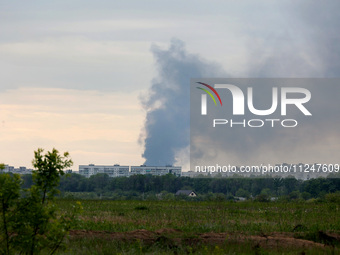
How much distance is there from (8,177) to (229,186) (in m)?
102

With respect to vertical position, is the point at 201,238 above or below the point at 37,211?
below

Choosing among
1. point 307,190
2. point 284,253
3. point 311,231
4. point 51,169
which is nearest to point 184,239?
point 284,253

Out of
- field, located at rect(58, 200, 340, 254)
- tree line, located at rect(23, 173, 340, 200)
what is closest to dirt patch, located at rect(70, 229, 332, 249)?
field, located at rect(58, 200, 340, 254)

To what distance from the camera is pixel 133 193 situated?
104688 mm

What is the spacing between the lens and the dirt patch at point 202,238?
2009 cm

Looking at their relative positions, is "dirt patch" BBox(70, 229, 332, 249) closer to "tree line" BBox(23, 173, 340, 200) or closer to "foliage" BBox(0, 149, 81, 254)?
"foliage" BBox(0, 149, 81, 254)

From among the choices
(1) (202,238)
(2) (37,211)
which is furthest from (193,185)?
(2) (37,211)

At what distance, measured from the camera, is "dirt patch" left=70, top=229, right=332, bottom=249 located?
20094 millimetres

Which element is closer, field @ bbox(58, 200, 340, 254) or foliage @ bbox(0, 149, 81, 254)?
foliage @ bbox(0, 149, 81, 254)

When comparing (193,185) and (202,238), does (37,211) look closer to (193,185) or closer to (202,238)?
(202,238)

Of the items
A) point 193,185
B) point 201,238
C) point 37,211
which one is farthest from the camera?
point 193,185

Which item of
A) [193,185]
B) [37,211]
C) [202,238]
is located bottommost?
[202,238]

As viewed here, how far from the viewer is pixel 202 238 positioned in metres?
20.8

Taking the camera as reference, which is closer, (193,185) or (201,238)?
(201,238)
